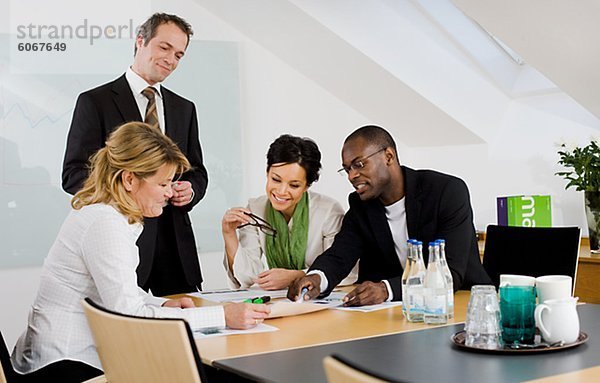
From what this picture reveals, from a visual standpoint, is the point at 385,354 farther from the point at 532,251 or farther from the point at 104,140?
the point at 104,140

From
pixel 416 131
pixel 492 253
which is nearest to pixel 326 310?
pixel 492 253

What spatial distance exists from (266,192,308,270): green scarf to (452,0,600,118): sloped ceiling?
3.93 feet

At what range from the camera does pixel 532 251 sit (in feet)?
10.2

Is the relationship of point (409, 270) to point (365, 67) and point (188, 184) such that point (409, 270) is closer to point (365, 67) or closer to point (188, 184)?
point (188, 184)

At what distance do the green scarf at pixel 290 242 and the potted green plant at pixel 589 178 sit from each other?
1528 mm

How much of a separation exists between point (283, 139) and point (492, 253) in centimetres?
96

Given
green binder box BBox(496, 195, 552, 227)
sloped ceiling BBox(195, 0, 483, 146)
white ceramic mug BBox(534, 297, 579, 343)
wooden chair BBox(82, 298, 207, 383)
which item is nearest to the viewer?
wooden chair BBox(82, 298, 207, 383)

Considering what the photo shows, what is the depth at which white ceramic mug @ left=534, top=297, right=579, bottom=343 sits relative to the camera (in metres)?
1.93

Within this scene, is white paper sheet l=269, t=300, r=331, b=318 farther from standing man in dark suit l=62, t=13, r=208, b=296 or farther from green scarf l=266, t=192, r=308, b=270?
standing man in dark suit l=62, t=13, r=208, b=296

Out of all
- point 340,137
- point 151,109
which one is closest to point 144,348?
point 151,109

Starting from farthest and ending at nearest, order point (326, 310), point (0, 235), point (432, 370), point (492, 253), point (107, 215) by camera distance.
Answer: point (0, 235), point (492, 253), point (326, 310), point (107, 215), point (432, 370)

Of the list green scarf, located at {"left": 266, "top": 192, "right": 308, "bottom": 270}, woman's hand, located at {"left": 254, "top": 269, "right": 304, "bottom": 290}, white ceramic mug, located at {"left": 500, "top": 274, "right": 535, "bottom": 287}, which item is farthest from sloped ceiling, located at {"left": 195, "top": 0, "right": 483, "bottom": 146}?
white ceramic mug, located at {"left": 500, "top": 274, "right": 535, "bottom": 287}

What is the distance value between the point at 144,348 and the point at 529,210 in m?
3.17

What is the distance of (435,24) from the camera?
191 inches
